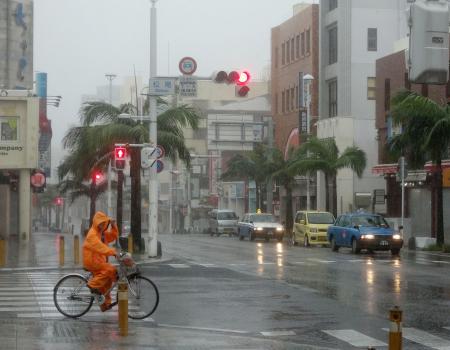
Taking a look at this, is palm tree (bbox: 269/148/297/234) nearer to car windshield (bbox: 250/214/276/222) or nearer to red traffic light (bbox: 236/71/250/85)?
car windshield (bbox: 250/214/276/222)

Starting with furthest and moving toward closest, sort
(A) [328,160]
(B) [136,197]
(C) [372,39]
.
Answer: (C) [372,39] → (A) [328,160] → (B) [136,197]

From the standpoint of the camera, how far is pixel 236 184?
8938cm

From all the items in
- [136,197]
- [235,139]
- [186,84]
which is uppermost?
[235,139]

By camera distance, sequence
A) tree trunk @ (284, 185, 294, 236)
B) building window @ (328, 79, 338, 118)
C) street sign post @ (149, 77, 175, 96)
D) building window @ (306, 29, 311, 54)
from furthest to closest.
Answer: building window @ (306, 29, 311, 54) → building window @ (328, 79, 338, 118) → tree trunk @ (284, 185, 294, 236) → street sign post @ (149, 77, 175, 96)

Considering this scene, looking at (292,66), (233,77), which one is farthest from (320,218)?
(292,66)

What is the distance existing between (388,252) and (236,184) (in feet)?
172

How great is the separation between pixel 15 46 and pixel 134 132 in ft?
62.5

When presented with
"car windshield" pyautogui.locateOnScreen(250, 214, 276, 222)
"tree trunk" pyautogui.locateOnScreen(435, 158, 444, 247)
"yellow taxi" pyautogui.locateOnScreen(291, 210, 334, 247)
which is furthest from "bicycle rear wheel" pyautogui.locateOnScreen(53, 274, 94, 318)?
"car windshield" pyautogui.locateOnScreen(250, 214, 276, 222)

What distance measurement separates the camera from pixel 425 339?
41.4ft

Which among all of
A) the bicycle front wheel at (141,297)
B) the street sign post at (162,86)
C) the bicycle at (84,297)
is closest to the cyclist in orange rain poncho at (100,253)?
the bicycle at (84,297)

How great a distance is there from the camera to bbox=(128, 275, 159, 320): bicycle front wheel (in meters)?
14.6

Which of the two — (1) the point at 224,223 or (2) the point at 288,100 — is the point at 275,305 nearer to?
(1) the point at 224,223

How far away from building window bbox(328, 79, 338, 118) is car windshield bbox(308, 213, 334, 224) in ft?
74.9

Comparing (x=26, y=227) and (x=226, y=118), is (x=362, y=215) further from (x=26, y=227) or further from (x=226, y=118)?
(x=226, y=118)
